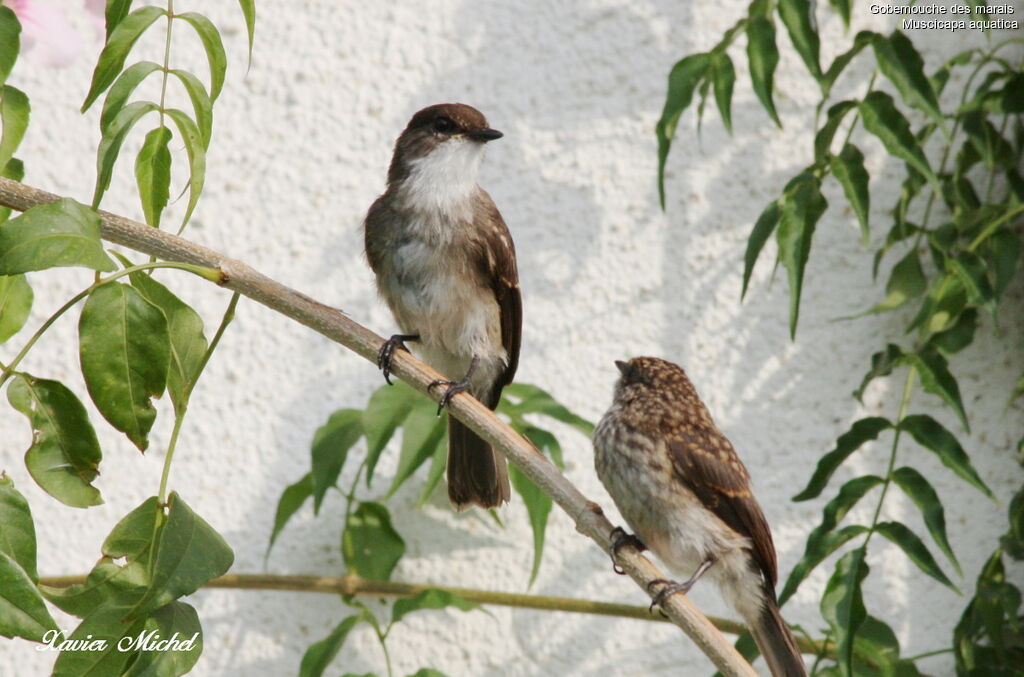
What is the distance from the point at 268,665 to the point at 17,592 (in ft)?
5.99

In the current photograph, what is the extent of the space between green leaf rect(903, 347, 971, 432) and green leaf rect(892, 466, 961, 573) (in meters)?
0.20

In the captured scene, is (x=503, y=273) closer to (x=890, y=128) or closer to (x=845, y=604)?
(x=890, y=128)

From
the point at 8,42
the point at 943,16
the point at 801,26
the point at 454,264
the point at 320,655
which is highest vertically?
the point at 943,16

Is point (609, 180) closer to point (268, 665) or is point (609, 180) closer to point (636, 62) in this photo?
point (636, 62)

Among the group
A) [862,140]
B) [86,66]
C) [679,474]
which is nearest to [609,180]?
[862,140]

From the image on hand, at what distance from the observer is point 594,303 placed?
3119 mm

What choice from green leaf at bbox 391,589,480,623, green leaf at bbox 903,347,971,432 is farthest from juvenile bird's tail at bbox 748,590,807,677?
green leaf at bbox 391,589,480,623

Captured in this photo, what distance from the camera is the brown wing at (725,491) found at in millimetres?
2260

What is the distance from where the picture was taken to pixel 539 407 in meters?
2.63

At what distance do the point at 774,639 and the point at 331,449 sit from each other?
1.04m

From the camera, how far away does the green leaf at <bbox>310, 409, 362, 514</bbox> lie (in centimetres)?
263

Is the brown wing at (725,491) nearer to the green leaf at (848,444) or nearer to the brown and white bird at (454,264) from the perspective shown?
the green leaf at (848,444)

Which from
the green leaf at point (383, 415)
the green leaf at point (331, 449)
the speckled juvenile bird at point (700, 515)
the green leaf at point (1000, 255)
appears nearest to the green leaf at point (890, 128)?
the green leaf at point (1000, 255)

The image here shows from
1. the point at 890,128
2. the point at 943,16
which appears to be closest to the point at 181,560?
the point at 890,128
